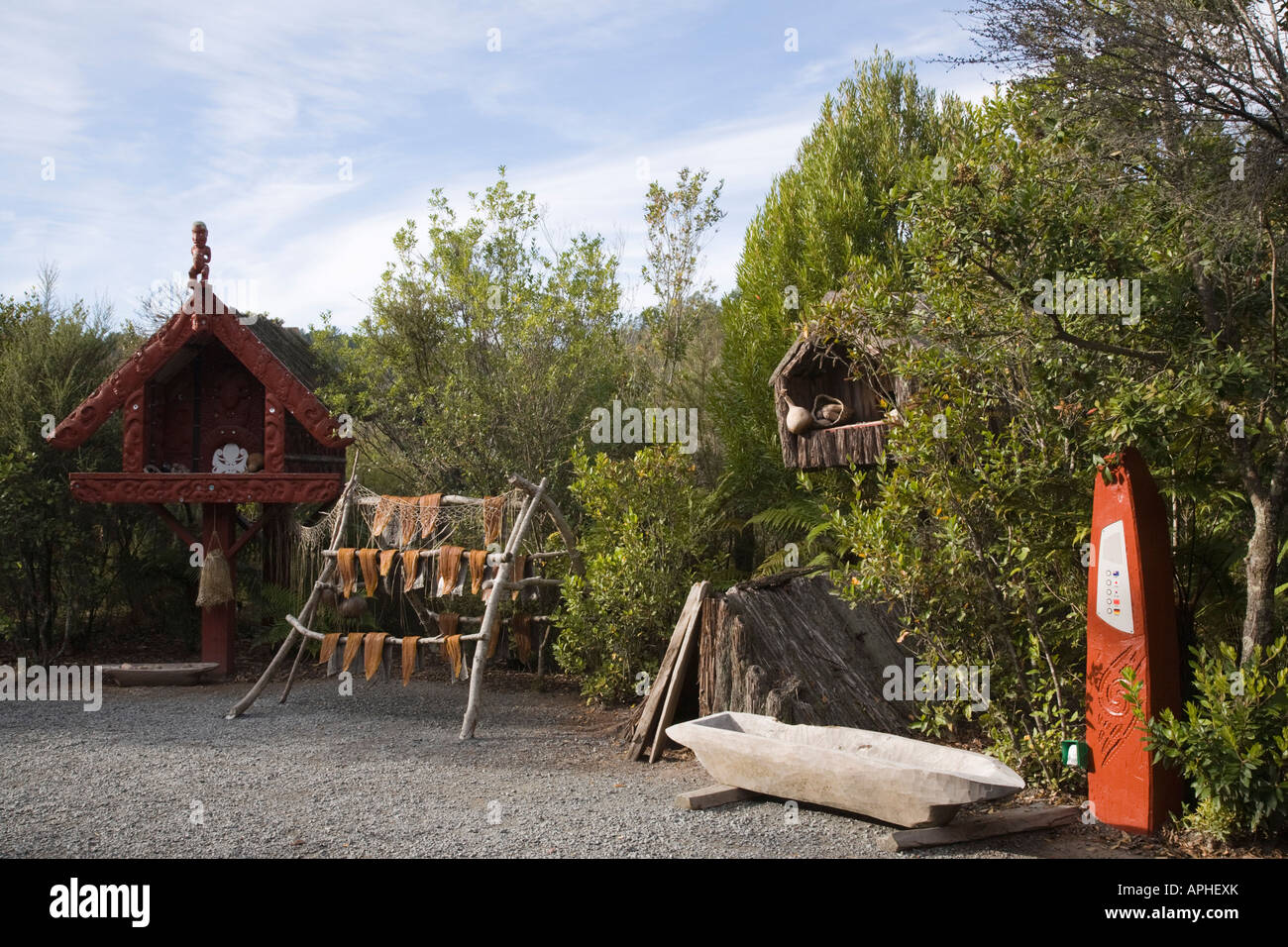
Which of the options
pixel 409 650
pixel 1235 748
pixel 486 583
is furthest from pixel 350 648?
pixel 1235 748

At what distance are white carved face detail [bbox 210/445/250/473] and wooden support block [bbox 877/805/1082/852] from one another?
344 inches

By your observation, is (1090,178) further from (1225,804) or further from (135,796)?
(135,796)

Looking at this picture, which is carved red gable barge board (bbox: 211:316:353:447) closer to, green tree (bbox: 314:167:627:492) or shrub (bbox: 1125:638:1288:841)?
green tree (bbox: 314:167:627:492)

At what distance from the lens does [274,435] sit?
11.3 m

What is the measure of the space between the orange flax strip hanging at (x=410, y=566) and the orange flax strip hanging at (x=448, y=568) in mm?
235

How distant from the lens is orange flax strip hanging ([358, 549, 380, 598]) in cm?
943

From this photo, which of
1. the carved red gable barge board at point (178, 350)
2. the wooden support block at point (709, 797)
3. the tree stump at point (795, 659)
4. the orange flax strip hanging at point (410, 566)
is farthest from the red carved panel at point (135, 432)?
the wooden support block at point (709, 797)

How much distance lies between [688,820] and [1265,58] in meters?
5.30

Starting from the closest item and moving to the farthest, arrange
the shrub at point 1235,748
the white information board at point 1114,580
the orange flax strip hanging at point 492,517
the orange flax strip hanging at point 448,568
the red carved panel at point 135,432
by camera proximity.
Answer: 1. the shrub at point 1235,748
2. the white information board at point 1114,580
3. the orange flax strip hanging at point 448,568
4. the orange flax strip hanging at point 492,517
5. the red carved panel at point 135,432

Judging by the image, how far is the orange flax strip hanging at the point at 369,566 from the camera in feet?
30.9

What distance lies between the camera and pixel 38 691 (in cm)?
1084

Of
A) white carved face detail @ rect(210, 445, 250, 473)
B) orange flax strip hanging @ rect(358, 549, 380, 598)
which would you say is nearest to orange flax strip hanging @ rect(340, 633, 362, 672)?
orange flax strip hanging @ rect(358, 549, 380, 598)

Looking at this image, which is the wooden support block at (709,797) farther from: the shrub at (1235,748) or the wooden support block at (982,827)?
the shrub at (1235,748)

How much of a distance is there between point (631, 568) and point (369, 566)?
7.90ft
